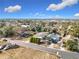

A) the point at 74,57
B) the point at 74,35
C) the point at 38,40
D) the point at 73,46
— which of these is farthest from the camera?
the point at 74,35

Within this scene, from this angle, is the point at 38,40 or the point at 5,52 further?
the point at 38,40

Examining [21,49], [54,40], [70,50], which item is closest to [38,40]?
[54,40]

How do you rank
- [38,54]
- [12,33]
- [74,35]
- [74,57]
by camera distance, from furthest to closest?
[12,33]
[74,35]
[38,54]
[74,57]

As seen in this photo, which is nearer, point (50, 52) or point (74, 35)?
point (50, 52)

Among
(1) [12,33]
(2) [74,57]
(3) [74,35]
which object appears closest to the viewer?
(2) [74,57]

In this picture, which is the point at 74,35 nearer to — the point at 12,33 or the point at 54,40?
the point at 54,40

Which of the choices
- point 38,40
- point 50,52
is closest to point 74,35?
point 38,40

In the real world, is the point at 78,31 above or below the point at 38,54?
above

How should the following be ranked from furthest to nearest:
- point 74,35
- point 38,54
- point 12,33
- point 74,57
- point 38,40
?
1. point 12,33
2. point 74,35
3. point 38,40
4. point 38,54
5. point 74,57

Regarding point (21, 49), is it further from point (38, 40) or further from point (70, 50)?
point (70, 50)
